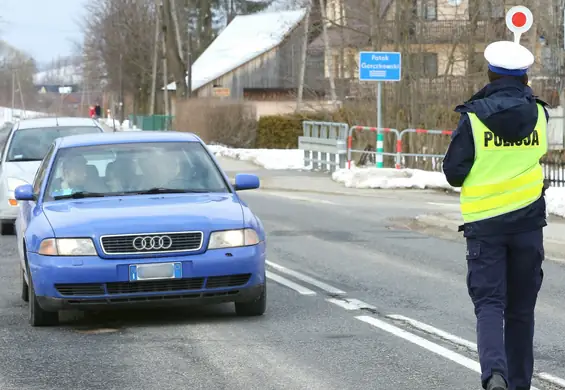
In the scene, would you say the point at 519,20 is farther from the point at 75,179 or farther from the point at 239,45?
the point at 239,45

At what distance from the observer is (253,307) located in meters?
9.23

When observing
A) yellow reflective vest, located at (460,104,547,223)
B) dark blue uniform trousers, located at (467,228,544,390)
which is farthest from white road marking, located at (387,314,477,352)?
yellow reflective vest, located at (460,104,547,223)

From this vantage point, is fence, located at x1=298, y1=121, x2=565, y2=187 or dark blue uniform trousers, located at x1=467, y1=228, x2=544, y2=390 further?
fence, located at x1=298, y1=121, x2=565, y2=187

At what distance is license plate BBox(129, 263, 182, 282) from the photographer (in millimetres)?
8578

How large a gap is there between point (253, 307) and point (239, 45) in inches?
2847

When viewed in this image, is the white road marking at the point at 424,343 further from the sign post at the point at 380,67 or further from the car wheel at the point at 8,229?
the sign post at the point at 380,67

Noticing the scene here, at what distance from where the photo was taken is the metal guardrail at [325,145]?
94.5 ft

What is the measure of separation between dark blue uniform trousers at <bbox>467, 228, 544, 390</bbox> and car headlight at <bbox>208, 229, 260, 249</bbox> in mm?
3219

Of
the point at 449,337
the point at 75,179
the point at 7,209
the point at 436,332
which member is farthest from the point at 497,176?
the point at 7,209

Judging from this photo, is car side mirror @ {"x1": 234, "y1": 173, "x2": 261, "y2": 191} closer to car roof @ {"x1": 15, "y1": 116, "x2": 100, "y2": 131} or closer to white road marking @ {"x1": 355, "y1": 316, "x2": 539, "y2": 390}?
white road marking @ {"x1": 355, "y1": 316, "x2": 539, "y2": 390}

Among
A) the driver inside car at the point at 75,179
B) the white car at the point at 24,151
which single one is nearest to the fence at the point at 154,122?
the white car at the point at 24,151

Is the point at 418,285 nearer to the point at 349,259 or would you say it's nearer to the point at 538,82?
the point at 349,259

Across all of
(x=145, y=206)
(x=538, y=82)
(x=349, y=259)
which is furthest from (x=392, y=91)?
(x=145, y=206)

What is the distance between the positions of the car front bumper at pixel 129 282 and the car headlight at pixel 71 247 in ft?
0.13
